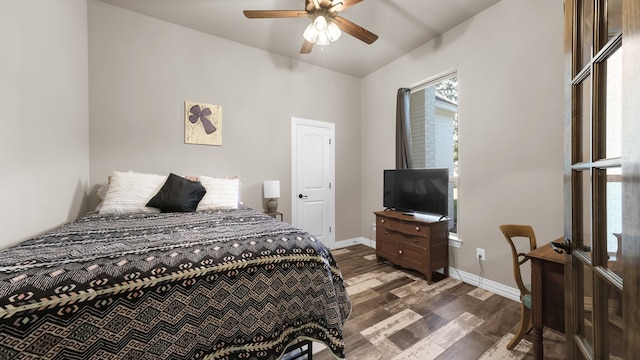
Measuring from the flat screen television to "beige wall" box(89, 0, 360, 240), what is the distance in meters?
1.00

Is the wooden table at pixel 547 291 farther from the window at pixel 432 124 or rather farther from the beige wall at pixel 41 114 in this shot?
the beige wall at pixel 41 114

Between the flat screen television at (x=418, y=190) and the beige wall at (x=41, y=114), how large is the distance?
332 cm

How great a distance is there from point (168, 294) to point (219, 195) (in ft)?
5.28

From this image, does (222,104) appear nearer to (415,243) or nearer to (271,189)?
(271,189)

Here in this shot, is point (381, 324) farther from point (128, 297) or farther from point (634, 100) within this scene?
point (634, 100)

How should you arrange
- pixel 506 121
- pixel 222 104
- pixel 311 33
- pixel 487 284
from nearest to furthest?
pixel 311 33 → pixel 506 121 → pixel 487 284 → pixel 222 104

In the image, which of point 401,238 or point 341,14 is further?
point 401,238

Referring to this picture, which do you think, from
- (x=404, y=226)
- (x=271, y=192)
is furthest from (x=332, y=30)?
(x=404, y=226)

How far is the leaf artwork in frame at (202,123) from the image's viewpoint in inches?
111

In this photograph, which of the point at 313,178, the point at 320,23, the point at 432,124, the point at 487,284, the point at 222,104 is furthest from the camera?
the point at 313,178

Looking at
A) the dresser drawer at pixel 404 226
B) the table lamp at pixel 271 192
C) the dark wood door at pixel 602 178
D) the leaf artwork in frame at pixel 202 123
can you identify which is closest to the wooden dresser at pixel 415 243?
the dresser drawer at pixel 404 226

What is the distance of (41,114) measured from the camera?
1614 mm

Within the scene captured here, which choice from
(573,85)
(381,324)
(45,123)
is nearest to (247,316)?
(381,324)

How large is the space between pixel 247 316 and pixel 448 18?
10.9 feet
